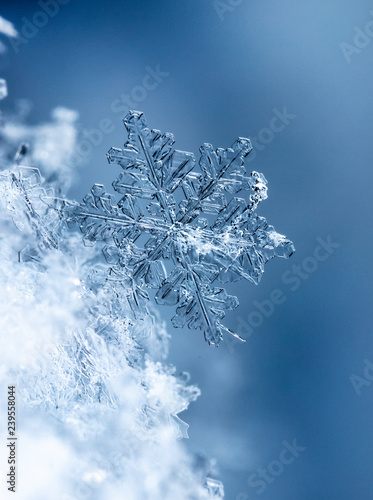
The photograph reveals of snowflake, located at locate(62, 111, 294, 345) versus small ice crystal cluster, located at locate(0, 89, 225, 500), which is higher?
snowflake, located at locate(62, 111, 294, 345)

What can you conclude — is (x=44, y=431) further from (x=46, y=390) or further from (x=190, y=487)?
(x=190, y=487)

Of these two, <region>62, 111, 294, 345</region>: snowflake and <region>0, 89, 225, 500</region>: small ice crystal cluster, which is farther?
<region>0, 89, 225, 500</region>: small ice crystal cluster

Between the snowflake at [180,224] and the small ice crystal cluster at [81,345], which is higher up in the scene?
the snowflake at [180,224]

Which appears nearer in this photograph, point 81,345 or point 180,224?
point 180,224

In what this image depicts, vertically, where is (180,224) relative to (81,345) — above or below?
above
